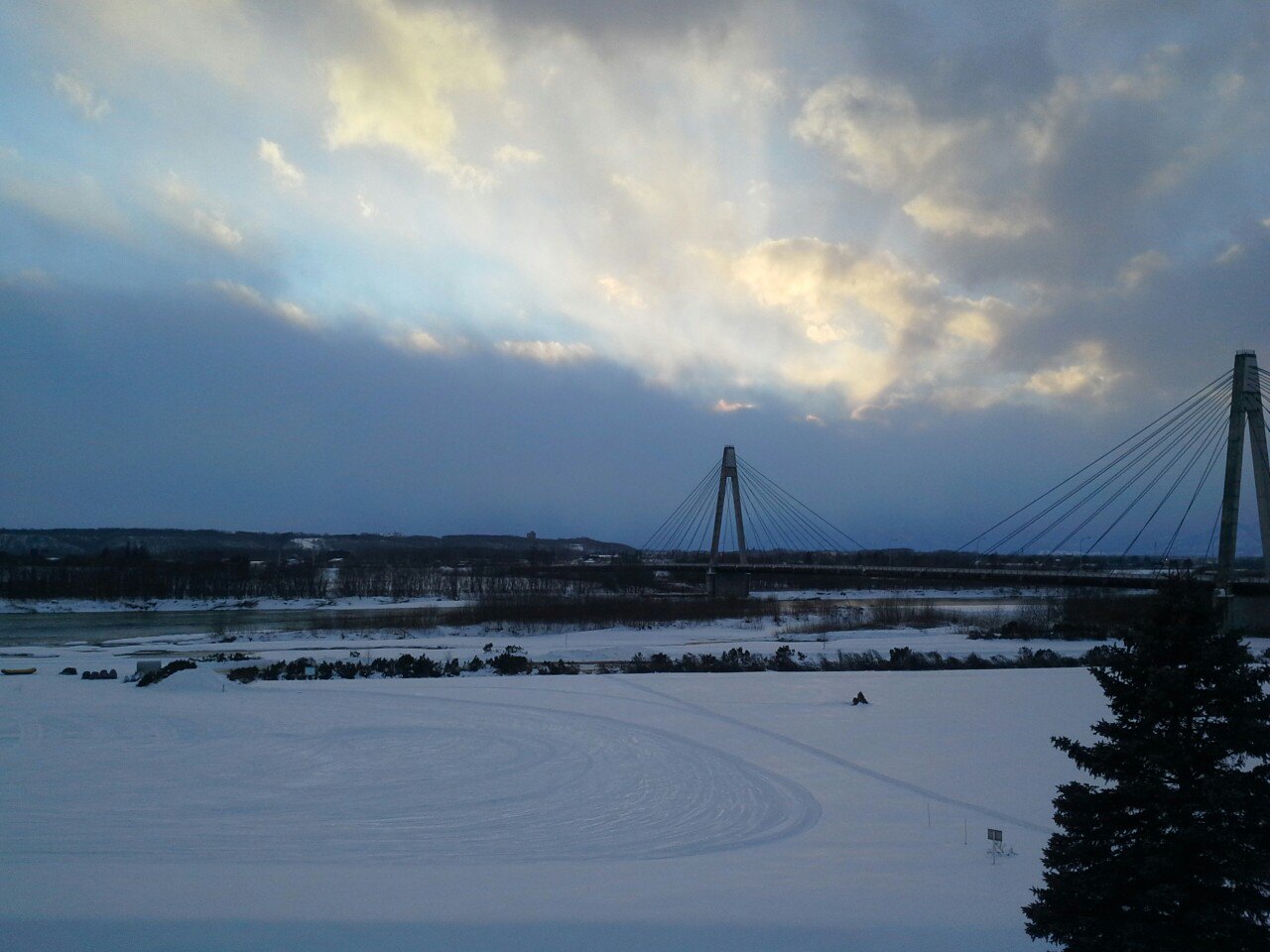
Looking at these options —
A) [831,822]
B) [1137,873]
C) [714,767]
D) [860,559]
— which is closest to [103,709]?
[714,767]

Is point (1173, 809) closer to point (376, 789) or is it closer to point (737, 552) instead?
point (376, 789)

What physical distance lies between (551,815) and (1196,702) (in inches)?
308

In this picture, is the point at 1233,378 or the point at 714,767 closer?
the point at 714,767

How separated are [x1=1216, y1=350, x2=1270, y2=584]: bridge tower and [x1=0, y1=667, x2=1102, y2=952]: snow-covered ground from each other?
647 inches

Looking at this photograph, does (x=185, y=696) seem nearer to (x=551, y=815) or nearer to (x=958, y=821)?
(x=551, y=815)

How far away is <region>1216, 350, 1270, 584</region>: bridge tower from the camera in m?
29.4

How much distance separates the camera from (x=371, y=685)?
21812mm

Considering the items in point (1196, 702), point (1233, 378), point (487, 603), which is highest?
point (1233, 378)

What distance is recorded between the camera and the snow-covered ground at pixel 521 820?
682 centimetres

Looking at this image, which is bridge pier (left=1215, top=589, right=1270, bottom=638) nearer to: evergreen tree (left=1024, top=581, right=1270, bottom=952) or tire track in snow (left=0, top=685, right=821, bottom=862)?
tire track in snow (left=0, top=685, right=821, bottom=862)

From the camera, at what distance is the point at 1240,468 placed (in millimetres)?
29625

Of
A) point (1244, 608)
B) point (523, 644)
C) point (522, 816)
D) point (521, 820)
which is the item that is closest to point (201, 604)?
point (523, 644)

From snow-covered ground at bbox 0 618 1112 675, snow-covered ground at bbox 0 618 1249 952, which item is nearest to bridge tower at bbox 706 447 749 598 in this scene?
snow-covered ground at bbox 0 618 1112 675

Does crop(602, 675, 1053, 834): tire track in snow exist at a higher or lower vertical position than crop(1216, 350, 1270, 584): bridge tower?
lower
